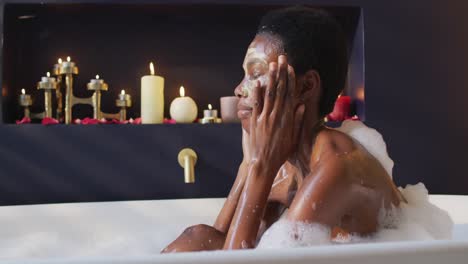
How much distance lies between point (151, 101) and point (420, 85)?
102 centimetres

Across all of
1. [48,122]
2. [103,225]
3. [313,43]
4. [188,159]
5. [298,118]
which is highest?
[313,43]

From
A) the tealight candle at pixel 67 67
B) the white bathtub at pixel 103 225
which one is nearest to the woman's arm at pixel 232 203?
the white bathtub at pixel 103 225

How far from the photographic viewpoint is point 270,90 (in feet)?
2.20

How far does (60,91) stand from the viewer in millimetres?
1831

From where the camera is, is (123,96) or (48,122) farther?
(123,96)

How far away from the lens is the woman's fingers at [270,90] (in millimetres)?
666

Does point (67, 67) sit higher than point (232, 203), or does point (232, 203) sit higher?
point (67, 67)

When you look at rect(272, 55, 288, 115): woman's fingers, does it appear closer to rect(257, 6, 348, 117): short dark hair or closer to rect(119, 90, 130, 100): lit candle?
rect(257, 6, 348, 117): short dark hair

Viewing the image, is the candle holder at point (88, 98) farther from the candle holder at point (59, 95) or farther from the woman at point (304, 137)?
the woman at point (304, 137)

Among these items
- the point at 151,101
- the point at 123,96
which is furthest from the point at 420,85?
the point at 123,96

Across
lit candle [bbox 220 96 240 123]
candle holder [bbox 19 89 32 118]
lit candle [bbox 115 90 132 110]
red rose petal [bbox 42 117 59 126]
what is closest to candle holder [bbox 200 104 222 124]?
lit candle [bbox 220 96 240 123]

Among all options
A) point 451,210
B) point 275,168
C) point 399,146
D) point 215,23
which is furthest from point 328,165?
point 215,23

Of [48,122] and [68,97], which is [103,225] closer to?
[48,122]

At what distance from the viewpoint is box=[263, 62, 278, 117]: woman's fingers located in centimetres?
67
